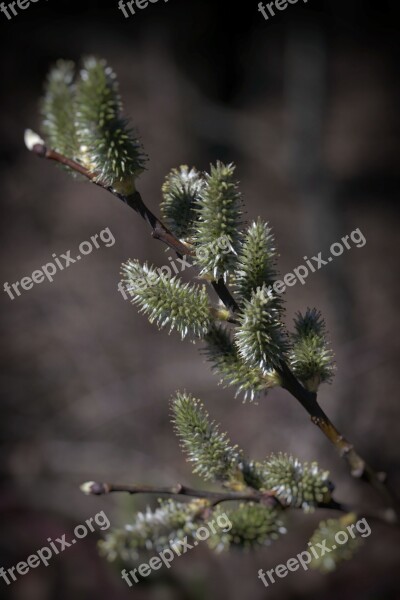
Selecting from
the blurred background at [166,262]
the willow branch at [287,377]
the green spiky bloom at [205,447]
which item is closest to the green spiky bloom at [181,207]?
the willow branch at [287,377]

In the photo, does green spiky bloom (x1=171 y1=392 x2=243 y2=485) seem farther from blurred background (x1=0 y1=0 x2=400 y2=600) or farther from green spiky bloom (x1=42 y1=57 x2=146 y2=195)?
blurred background (x1=0 y1=0 x2=400 y2=600)

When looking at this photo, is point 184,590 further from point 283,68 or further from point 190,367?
point 283,68

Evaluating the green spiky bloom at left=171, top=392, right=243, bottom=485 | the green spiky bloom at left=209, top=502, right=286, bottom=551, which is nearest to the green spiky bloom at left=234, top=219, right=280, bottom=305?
the green spiky bloom at left=171, top=392, right=243, bottom=485

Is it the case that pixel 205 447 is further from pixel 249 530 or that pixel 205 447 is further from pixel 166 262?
pixel 166 262

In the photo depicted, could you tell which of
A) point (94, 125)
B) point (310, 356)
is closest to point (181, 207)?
point (94, 125)

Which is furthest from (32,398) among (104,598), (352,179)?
(352,179)
